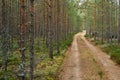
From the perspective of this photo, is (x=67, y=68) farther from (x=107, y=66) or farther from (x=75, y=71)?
(x=107, y=66)

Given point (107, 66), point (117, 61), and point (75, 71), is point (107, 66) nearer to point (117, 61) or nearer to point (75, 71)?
point (117, 61)

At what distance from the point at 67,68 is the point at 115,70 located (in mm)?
3555

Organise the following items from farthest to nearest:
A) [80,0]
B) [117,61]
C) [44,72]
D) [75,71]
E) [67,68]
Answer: [80,0] → [117,61] → [67,68] → [75,71] → [44,72]

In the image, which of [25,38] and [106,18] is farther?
[106,18]

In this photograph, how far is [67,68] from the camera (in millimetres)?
19016

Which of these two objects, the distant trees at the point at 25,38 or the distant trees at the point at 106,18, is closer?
the distant trees at the point at 25,38

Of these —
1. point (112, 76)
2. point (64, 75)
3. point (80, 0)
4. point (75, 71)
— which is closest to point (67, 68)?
Answer: point (75, 71)

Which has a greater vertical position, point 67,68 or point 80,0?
point 80,0

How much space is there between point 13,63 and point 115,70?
26.1 ft

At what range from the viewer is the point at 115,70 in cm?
1830

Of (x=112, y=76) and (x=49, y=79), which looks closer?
(x=49, y=79)

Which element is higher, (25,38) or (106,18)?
(106,18)

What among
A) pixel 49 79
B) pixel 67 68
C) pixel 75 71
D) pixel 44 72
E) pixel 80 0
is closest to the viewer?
pixel 49 79

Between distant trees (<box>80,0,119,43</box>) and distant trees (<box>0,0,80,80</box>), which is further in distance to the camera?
distant trees (<box>80,0,119,43</box>)
